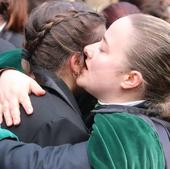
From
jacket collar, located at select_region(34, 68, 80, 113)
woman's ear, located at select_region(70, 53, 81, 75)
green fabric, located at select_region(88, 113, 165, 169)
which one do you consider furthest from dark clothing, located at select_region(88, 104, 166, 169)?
woman's ear, located at select_region(70, 53, 81, 75)

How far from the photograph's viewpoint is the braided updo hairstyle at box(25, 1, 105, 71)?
196cm

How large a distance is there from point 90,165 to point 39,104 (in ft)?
1.05

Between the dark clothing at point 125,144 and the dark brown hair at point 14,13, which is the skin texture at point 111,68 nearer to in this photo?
A: the dark clothing at point 125,144

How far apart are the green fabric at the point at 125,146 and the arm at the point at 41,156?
0.04 metres

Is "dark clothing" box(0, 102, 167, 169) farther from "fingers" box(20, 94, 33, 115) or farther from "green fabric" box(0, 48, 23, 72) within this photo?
"green fabric" box(0, 48, 23, 72)

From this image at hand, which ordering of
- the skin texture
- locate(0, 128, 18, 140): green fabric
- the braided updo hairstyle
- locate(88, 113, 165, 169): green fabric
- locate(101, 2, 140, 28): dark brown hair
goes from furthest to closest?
locate(101, 2, 140, 28): dark brown hair → the braided updo hairstyle → the skin texture → locate(0, 128, 18, 140): green fabric → locate(88, 113, 165, 169): green fabric

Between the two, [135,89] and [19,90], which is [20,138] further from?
[135,89]

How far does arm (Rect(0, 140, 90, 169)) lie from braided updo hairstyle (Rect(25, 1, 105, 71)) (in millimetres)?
427

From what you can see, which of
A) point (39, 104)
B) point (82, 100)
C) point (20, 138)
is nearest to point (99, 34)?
point (82, 100)

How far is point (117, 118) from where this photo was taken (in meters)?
1.63

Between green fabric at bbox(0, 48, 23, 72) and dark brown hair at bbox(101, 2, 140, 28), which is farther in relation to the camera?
dark brown hair at bbox(101, 2, 140, 28)

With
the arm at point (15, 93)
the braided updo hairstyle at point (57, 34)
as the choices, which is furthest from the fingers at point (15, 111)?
the braided updo hairstyle at point (57, 34)

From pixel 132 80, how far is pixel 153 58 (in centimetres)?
11

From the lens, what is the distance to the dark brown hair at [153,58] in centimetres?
175
